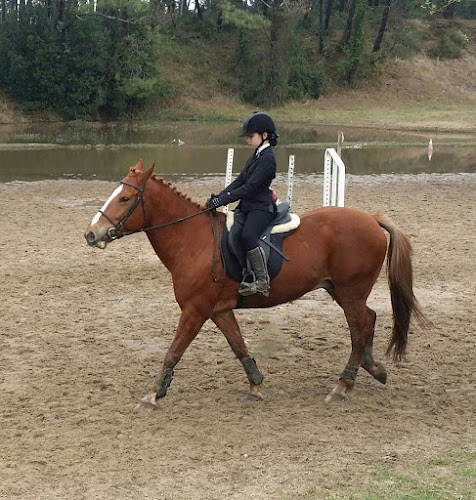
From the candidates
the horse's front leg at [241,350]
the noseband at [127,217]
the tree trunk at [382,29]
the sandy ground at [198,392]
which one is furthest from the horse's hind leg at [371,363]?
the tree trunk at [382,29]

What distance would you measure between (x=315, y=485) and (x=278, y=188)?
49.5ft

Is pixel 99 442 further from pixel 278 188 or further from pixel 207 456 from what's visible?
pixel 278 188

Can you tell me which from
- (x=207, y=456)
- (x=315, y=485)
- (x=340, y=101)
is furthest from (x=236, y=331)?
(x=340, y=101)

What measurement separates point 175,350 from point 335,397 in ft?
5.23

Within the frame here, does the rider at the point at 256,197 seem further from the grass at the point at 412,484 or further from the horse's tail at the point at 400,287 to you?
the grass at the point at 412,484

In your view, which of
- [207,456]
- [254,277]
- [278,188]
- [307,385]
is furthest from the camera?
[278,188]

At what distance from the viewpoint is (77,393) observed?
6.82 m

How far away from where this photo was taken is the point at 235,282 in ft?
21.6

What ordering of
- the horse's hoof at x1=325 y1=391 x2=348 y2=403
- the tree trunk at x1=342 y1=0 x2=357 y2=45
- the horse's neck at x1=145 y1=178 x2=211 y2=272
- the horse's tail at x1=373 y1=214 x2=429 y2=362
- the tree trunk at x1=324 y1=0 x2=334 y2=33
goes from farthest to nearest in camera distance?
the tree trunk at x1=324 y1=0 x2=334 y2=33 < the tree trunk at x1=342 y1=0 x2=357 y2=45 < the horse's tail at x1=373 y1=214 x2=429 y2=362 < the horse's hoof at x1=325 y1=391 x2=348 y2=403 < the horse's neck at x1=145 y1=178 x2=211 y2=272

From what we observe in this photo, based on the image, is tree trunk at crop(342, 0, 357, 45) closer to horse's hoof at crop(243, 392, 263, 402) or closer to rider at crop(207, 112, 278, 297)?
rider at crop(207, 112, 278, 297)

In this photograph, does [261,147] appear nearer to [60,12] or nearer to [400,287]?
[400,287]

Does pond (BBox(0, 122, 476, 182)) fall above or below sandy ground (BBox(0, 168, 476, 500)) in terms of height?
below

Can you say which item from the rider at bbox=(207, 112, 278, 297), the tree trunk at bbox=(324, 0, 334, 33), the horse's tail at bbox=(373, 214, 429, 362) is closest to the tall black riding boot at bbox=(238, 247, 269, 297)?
the rider at bbox=(207, 112, 278, 297)

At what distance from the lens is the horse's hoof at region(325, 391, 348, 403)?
22.1 ft
